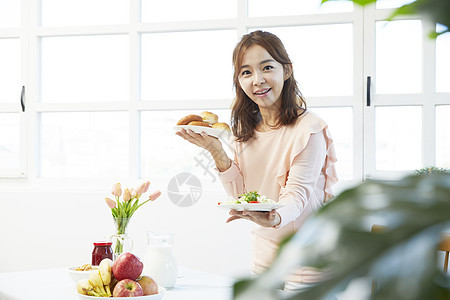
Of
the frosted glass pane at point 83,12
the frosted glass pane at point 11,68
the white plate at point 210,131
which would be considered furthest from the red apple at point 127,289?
the frosted glass pane at point 11,68

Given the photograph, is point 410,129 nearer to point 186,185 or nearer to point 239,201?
point 186,185

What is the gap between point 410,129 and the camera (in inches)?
136

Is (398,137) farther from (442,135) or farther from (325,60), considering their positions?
→ (325,60)

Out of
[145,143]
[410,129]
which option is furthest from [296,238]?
[145,143]

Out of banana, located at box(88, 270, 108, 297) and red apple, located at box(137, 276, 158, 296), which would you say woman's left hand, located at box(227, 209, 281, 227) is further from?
banana, located at box(88, 270, 108, 297)

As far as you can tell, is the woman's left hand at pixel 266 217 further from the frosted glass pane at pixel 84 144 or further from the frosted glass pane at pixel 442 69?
the frosted glass pane at pixel 84 144

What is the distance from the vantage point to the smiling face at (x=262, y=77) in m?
2.17

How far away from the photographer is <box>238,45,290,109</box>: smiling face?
7.11 ft

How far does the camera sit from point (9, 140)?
407cm

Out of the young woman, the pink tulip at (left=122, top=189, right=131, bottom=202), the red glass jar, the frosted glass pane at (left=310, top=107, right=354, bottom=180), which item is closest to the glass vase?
the red glass jar

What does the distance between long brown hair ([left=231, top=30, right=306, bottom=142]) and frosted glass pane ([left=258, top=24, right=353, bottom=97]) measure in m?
1.30

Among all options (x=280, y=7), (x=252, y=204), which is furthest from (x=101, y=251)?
(x=280, y=7)

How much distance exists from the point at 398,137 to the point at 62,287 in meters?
2.23

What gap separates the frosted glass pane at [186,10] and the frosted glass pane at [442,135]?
54.9 inches
